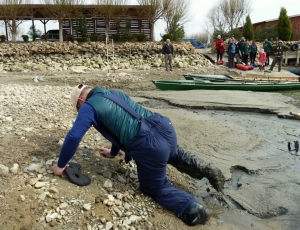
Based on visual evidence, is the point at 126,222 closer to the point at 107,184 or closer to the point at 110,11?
the point at 107,184

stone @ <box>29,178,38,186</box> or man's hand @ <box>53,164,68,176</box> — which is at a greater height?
man's hand @ <box>53,164,68,176</box>

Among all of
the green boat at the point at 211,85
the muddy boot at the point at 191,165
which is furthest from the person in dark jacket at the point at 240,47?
the muddy boot at the point at 191,165

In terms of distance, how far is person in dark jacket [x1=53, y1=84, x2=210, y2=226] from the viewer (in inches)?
153

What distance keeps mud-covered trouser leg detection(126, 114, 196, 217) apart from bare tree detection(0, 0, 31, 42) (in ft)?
Result: 89.1

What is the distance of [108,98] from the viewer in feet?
13.1

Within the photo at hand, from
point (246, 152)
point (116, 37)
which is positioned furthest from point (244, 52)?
point (246, 152)

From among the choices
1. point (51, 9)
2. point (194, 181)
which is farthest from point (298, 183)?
point (51, 9)

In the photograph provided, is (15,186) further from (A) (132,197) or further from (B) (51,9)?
(B) (51,9)

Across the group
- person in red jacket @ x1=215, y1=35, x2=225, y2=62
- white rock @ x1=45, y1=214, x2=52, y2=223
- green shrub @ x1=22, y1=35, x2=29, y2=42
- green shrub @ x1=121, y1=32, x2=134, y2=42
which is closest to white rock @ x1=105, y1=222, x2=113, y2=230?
white rock @ x1=45, y1=214, x2=52, y2=223

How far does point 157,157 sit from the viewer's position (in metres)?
3.98

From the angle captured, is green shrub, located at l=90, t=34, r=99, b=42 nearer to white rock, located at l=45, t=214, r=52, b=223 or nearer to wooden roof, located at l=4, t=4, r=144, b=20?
wooden roof, located at l=4, t=4, r=144, b=20

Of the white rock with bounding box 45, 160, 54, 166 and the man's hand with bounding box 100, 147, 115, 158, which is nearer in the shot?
the white rock with bounding box 45, 160, 54, 166

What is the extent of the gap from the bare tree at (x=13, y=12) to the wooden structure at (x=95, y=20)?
603 millimetres

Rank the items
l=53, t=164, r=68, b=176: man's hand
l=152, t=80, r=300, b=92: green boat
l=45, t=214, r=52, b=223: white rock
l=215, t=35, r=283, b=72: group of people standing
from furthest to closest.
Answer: l=215, t=35, r=283, b=72: group of people standing → l=152, t=80, r=300, b=92: green boat → l=53, t=164, r=68, b=176: man's hand → l=45, t=214, r=52, b=223: white rock
